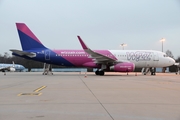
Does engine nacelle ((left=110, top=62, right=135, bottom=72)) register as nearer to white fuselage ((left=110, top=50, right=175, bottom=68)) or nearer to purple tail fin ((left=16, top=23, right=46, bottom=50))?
white fuselage ((left=110, top=50, right=175, bottom=68))

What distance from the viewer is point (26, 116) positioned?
483cm

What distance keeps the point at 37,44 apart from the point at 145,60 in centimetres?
1406

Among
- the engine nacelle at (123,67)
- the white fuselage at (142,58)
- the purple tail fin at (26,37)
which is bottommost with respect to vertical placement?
the engine nacelle at (123,67)

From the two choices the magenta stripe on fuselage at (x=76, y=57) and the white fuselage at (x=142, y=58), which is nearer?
the magenta stripe on fuselage at (x=76, y=57)

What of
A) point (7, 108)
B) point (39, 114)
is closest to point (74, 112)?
point (39, 114)

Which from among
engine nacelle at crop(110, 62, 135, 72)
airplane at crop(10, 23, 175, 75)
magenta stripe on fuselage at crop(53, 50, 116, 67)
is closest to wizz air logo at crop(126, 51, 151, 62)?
airplane at crop(10, 23, 175, 75)

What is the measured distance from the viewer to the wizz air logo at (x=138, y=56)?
27062 mm

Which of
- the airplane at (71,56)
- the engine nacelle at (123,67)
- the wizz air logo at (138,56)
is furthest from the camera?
the wizz air logo at (138,56)

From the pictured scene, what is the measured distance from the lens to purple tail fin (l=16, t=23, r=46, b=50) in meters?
26.8

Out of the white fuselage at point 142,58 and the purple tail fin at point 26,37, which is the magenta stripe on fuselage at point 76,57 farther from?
the white fuselage at point 142,58

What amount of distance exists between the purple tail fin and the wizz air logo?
12.1 m

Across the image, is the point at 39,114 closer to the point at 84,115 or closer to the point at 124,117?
the point at 84,115

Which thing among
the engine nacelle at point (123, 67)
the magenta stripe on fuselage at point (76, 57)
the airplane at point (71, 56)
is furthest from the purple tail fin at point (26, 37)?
the engine nacelle at point (123, 67)

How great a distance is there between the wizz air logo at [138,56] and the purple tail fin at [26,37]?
12.1 meters
